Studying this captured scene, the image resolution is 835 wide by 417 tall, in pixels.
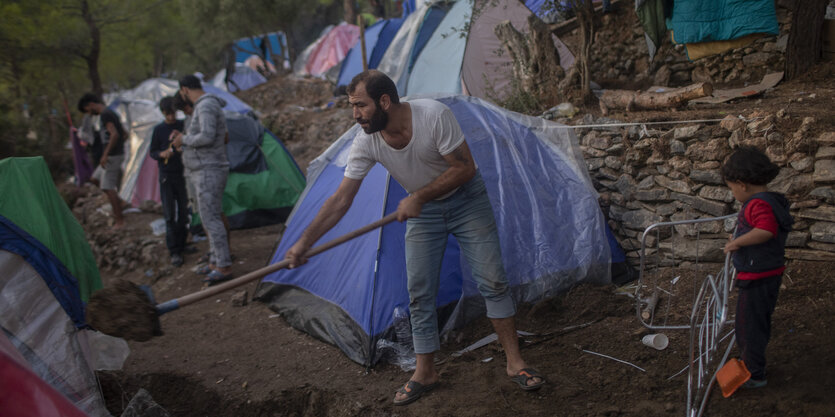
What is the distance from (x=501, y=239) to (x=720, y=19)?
3.54 m

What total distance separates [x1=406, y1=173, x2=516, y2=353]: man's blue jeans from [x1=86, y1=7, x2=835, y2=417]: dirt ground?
0.44 m

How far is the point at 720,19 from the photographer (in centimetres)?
568

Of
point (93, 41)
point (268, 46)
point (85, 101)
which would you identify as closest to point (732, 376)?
point (85, 101)

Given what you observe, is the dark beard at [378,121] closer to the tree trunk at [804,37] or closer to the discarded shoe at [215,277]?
the discarded shoe at [215,277]

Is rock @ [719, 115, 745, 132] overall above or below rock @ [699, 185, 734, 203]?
above

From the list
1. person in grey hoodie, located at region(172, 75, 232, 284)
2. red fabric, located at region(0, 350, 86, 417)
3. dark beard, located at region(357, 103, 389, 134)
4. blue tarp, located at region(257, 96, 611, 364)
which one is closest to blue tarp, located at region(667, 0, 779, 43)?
blue tarp, located at region(257, 96, 611, 364)

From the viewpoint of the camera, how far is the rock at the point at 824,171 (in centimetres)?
379

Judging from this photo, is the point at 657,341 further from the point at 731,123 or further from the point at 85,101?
the point at 85,101

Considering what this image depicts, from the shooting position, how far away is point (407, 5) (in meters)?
19.0

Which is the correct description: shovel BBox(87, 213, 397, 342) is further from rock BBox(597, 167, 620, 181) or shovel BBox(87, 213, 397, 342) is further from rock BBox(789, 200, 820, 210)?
rock BBox(789, 200, 820, 210)

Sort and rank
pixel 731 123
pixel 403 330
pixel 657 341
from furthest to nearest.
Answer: pixel 731 123, pixel 403 330, pixel 657 341

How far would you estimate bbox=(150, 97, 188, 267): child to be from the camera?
6.20 meters

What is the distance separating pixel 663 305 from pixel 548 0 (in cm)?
401

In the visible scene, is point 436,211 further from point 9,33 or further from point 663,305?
point 9,33
